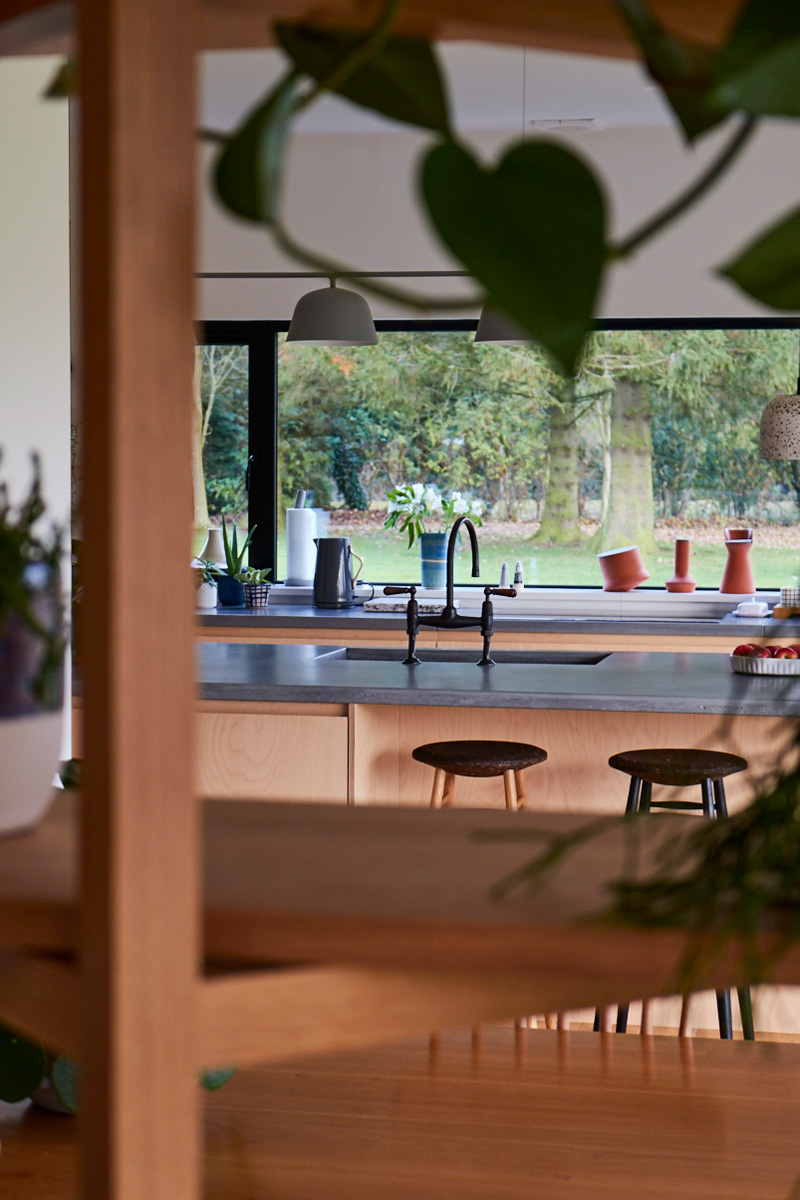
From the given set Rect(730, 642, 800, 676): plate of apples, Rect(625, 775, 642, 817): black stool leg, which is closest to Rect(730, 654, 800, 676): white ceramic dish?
Rect(730, 642, 800, 676): plate of apples

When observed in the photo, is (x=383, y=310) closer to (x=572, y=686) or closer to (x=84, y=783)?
(x=572, y=686)

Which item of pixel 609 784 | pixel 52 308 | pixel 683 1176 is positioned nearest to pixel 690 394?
pixel 609 784

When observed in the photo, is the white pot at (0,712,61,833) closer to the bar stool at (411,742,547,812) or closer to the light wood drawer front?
the bar stool at (411,742,547,812)

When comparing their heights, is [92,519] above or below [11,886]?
above

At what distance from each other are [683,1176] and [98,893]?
818 mm

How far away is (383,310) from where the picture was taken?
605cm

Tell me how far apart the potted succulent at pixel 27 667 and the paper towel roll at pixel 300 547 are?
17.9 ft

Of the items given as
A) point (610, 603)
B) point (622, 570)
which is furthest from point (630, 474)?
point (610, 603)

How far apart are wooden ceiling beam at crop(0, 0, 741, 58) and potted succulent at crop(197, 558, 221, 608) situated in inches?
194

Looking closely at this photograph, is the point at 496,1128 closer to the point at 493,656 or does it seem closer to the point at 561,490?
the point at 493,656

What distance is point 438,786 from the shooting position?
3.56m

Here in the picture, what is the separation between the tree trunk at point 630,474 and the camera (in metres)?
6.02

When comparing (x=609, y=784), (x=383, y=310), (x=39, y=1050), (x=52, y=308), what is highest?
(x=383, y=310)

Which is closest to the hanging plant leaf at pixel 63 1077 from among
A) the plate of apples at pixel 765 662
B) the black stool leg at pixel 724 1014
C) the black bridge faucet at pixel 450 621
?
the black stool leg at pixel 724 1014
